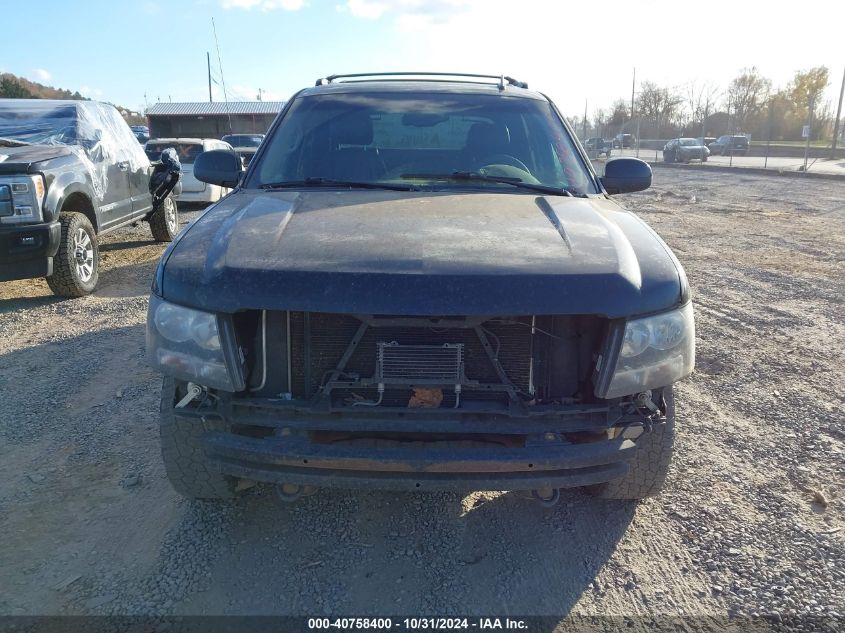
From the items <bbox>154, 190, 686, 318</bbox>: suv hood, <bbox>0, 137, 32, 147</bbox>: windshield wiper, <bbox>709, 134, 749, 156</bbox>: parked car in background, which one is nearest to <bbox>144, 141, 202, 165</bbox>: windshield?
<bbox>0, 137, 32, 147</bbox>: windshield wiper

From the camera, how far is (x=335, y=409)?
2199 millimetres

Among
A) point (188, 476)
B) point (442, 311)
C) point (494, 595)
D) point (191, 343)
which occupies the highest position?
point (442, 311)

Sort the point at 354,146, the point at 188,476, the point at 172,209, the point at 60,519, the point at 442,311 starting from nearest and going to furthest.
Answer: the point at 442,311, the point at 188,476, the point at 60,519, the point at 354,146, the point at 172,209

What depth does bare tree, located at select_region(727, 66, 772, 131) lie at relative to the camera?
52062mm

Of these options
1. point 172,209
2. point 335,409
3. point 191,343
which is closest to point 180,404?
point 191,343

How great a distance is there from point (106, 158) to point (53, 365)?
11.7 ft

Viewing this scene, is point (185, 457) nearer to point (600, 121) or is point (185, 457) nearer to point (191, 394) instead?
point (191, 394)

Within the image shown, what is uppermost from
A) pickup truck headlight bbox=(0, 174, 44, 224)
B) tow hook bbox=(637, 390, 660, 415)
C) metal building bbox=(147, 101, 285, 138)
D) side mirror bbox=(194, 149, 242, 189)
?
metal building bbox=(147, 101, 285, 138)

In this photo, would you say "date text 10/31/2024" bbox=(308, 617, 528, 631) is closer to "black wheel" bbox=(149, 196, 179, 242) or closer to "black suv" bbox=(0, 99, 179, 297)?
"black suv" bbox=(0, 99, 179, 297)

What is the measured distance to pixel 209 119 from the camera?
92.1 ft

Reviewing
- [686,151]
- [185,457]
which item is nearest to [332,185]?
[185,457]

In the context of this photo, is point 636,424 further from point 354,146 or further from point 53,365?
point 53,365

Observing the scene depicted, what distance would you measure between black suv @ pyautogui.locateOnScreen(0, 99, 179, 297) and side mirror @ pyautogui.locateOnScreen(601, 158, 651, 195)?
4937mm

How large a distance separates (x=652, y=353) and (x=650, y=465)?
0.65 m
